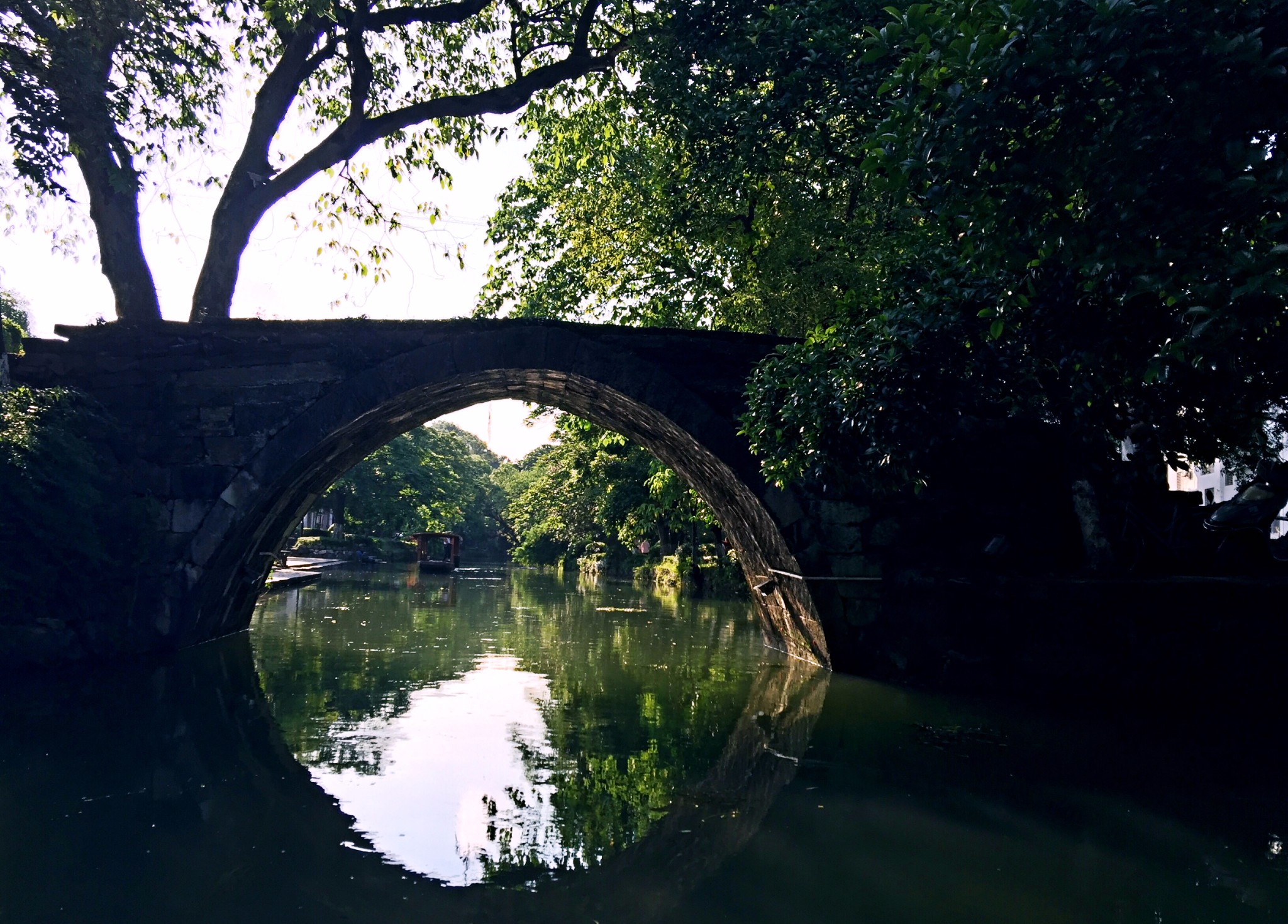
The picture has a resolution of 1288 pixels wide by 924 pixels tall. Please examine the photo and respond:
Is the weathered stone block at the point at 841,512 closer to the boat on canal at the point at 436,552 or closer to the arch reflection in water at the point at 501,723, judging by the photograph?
the arch reflection in water at the point at 501,723

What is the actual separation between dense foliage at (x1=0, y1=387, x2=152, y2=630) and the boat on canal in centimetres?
2546

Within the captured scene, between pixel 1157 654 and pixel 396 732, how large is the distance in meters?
7.03

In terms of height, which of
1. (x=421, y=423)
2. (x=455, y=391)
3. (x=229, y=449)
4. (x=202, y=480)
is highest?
(x=455, y=391)

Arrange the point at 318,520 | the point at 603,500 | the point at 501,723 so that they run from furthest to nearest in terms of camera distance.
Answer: the point at 318,520 → the point at 603,500 → the point at 501,723

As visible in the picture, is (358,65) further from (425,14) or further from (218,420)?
(218,420)

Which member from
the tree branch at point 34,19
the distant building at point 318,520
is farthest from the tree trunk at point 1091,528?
the distant building at point 318,520

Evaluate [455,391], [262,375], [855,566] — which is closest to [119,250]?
[262,375]

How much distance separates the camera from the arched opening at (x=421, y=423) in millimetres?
10234

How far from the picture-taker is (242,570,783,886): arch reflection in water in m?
4.71

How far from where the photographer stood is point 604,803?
5.29 metres

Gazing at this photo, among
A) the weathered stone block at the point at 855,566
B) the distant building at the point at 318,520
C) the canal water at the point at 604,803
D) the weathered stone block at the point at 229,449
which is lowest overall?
the canal water at the point at 604,803

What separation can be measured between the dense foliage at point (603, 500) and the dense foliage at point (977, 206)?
218 inches

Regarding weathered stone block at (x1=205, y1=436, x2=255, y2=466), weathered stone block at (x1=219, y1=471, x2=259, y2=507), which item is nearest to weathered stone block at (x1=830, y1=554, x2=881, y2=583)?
weathered stone block at (x1=219, y1=471, x2=259, y2=507)

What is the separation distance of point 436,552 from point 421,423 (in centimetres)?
3601
